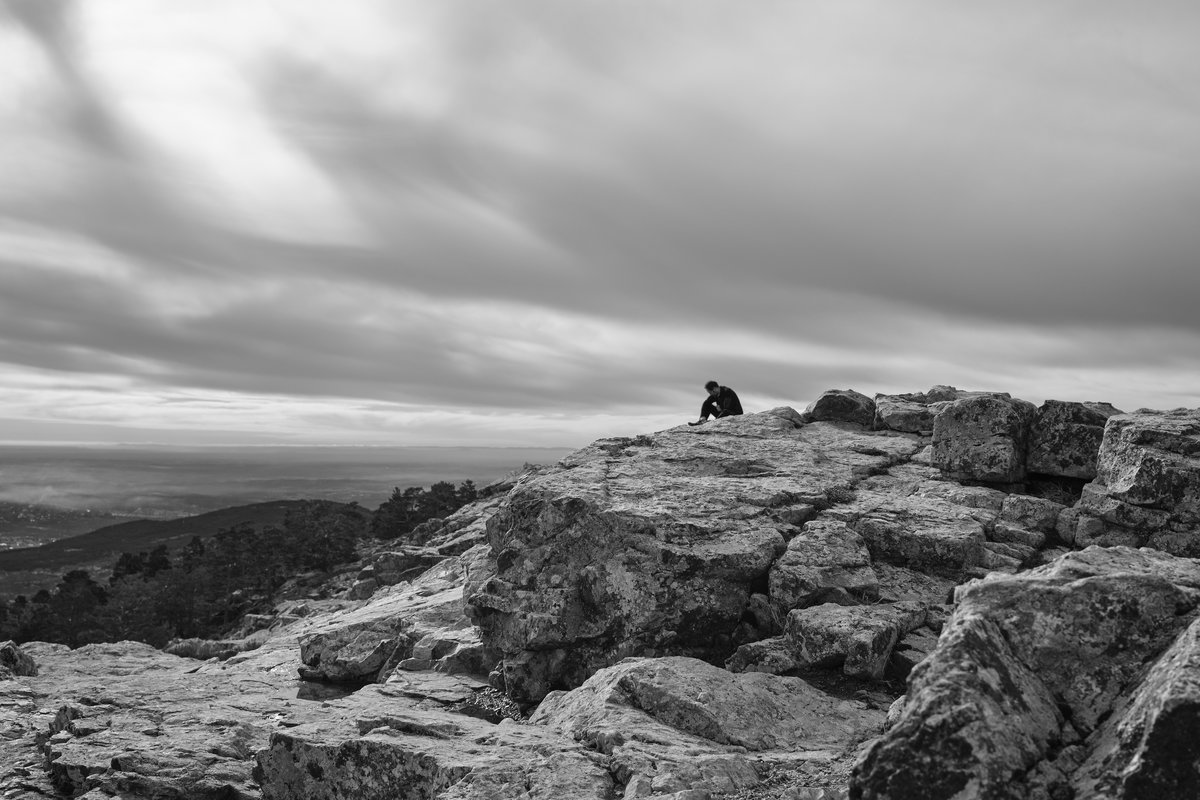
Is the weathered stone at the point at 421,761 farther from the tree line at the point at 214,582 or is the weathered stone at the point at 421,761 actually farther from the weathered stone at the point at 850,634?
the tree line at the point at 214,582

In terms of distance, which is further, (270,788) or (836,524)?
(836,524)

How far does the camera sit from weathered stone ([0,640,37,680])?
25694 mm

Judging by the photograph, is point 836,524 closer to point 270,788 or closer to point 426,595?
point 270,788

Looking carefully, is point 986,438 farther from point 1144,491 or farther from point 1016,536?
point 1144,491

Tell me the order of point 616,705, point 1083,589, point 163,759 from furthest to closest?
1. point 163,759
2. point 616,705
3. point 1083,589

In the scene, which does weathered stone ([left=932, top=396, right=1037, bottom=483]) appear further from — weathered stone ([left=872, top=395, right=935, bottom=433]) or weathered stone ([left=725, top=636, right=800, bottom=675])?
weathered stone ([left=725, top=636, right=800, bottom=675])

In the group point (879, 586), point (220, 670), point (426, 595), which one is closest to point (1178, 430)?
point (879, 586)

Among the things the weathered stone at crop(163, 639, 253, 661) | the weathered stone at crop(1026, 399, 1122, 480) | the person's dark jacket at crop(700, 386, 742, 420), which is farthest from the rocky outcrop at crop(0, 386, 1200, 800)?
the person's dark jacket at crop(700, 386, 742, 420)

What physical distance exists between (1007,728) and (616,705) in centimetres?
725

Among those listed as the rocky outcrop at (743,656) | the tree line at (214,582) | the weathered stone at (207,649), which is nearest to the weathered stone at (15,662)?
the rocky outcrop at (743,656)

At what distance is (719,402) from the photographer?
36781mm

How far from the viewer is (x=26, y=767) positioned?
1689 cm

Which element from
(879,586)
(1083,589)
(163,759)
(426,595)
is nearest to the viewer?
(1083,589)

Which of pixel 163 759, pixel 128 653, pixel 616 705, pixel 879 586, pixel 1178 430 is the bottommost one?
pixel 128 653
